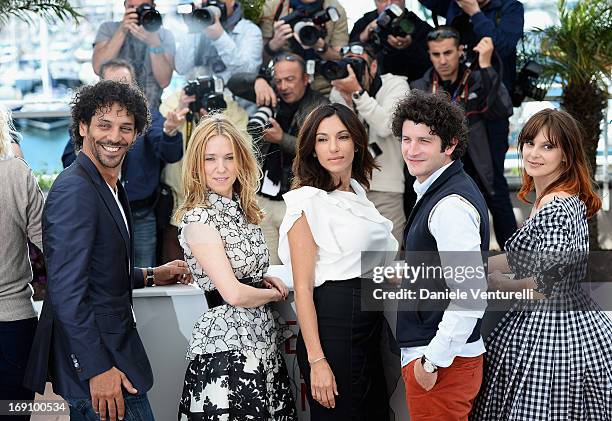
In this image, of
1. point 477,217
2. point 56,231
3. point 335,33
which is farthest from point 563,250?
point 335,33

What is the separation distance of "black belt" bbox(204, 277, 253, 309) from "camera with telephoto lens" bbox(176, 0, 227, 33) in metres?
2.84

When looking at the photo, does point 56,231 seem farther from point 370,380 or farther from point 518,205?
point 518,205

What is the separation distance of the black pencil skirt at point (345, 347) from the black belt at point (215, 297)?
0.70ft

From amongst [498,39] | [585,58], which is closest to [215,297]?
[498,39]

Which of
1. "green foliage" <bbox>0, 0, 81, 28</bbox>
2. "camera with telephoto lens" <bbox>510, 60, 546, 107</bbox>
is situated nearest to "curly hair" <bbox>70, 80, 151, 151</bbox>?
"camera with telephoto lens" <bbox>510, 60, 546, 107</bbox>

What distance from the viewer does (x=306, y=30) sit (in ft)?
16.3

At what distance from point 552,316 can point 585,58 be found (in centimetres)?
391

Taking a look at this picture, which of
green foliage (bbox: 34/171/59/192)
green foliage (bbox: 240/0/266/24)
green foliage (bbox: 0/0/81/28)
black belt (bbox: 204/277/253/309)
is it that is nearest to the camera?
black belt (bbox: 204/277/253/309)

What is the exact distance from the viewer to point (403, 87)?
490cm

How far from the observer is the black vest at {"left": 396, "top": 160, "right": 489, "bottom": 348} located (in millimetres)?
2250

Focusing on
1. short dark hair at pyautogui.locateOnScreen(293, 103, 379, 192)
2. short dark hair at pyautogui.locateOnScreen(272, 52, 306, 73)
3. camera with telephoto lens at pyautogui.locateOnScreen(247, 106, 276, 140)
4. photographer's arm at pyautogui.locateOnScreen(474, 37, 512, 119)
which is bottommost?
short dark hair at pyautogui.locateOnScreen(293, 103, 379, 192)

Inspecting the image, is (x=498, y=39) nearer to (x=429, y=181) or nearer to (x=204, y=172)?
(x=429, y=181)

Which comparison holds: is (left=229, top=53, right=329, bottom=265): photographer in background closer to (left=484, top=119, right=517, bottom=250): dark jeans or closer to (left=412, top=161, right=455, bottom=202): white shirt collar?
(left=484, top=119, right=517, bottom=250): dark jeans

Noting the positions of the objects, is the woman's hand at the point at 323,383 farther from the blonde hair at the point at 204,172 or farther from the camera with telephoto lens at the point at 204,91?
the camera with telephoto lens at the point at 204,91
